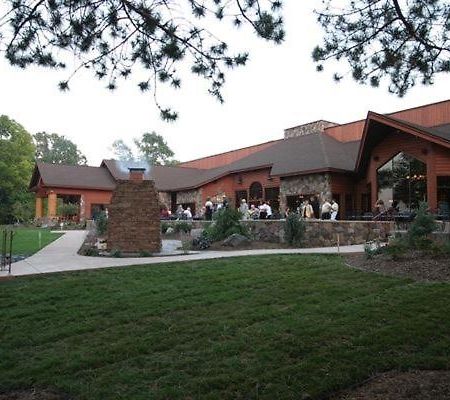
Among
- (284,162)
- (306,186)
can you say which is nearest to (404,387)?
(306,186)

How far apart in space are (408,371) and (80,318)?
12.4ft

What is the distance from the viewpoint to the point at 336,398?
3.43m

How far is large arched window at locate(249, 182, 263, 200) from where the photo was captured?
85.4 ft

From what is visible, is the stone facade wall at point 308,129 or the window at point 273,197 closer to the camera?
the window at point 273,197

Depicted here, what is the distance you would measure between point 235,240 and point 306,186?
28.9 feet

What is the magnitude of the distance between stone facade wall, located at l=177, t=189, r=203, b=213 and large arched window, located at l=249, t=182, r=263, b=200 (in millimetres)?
4209

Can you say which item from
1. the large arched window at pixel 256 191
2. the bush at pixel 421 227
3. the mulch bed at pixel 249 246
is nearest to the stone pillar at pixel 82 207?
the large arched window at pixel 256 191

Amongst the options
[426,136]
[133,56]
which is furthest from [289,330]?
[426,136]

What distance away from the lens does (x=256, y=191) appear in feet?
86.6

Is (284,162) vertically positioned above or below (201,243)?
above

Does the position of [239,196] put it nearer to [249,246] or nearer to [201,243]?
[249,246]

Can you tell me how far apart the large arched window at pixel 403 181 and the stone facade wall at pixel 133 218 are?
10496mm

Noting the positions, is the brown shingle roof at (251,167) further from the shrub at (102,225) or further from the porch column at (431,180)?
the porch column at (431,180)

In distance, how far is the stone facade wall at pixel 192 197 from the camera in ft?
96.6
